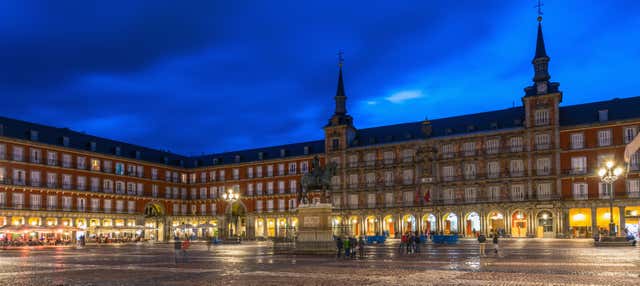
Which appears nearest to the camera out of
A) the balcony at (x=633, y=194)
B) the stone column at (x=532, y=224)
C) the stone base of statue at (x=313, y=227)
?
the stone base of statue at (x=313, y=227)

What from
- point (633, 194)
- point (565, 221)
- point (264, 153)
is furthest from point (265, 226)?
point (633, 194)

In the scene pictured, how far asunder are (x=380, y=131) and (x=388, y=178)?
25.6ft

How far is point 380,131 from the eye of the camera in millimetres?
84000

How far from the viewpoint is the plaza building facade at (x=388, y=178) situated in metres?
65.9

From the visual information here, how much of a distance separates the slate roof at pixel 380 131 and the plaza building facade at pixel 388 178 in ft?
0.66

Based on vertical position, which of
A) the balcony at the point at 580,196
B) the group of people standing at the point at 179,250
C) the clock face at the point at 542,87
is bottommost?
the group of people standing at the point at 179,250

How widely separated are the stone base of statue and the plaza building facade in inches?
1125

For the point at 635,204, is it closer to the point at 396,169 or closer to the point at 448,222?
the point at 448,222

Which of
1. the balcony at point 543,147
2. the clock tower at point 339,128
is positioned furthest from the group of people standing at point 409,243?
the clock tower at point 339,128

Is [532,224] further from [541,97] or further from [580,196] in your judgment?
[541,97]

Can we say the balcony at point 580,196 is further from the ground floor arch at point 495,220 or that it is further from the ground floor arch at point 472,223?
the ground floor arch at point 472,223

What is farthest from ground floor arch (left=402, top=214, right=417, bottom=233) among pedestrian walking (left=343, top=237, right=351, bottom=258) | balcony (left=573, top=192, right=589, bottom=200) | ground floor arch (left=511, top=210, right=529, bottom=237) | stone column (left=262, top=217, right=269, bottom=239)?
pedestrian walking (left=343, top=237, right=351, bottom=258)

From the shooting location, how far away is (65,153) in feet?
246

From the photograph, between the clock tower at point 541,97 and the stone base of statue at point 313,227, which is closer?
the stone base of statue at point 313,227
